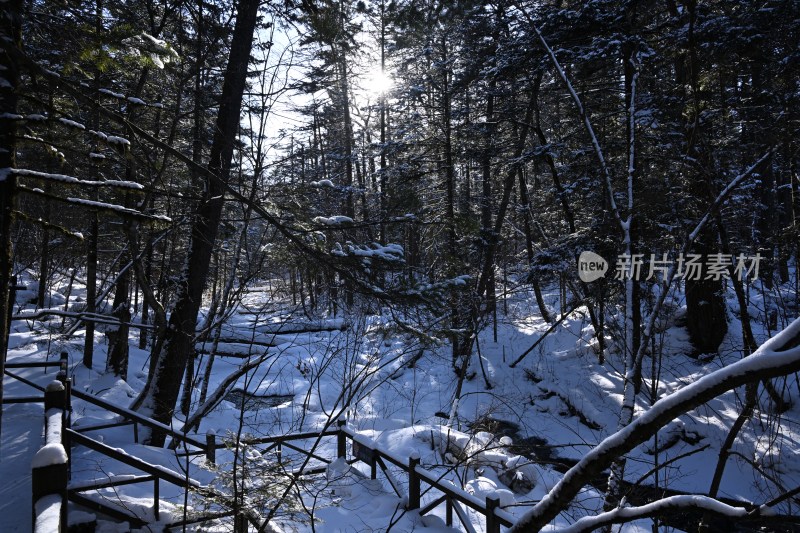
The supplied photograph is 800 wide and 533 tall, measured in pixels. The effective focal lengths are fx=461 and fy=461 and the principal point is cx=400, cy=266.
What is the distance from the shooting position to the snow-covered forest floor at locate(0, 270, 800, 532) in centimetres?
538

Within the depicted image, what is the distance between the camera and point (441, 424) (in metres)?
11.9

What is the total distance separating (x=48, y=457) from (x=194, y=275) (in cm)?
455

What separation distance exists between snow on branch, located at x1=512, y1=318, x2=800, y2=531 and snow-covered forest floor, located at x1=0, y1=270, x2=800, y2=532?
6.14 feet

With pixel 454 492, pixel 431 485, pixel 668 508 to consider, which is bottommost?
pixel 431 485

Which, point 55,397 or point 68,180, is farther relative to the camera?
point 55,397

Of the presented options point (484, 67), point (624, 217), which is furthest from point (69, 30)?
point (484, 67)

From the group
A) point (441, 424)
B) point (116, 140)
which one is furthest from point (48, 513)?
point (441, 424)

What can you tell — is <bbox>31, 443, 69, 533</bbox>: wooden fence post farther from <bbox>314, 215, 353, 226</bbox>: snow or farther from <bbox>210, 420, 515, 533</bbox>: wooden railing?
<bbox>314, 215, 353, 226</bbox>: snow

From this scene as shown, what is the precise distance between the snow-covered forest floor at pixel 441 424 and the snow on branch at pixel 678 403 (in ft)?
6.14

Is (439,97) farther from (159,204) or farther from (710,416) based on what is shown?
(710,416)

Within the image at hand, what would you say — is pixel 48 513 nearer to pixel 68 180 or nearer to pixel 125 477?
pixel 125 477

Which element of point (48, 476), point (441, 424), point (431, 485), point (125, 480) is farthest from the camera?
point (441, 424)

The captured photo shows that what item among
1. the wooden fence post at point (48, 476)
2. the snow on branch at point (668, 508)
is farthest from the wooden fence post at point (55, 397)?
the snow on branch at point (668, 508)

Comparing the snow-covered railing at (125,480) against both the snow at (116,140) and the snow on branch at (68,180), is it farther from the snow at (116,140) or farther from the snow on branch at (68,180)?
the snow at (116,140)
